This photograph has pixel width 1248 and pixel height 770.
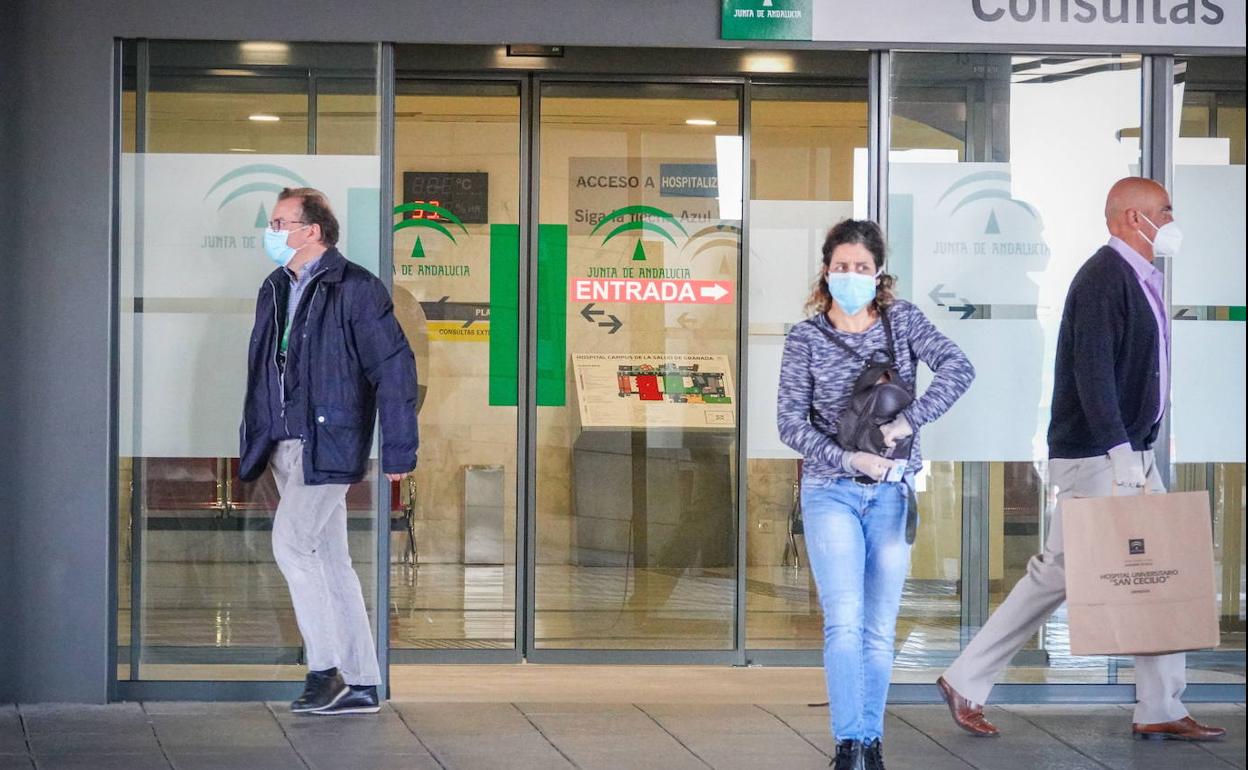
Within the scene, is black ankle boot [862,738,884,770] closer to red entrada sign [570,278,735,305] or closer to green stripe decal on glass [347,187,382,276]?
green stripe decal on glass [347,187,382,276]

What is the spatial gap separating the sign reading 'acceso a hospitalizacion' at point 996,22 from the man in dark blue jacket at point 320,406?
180 cm

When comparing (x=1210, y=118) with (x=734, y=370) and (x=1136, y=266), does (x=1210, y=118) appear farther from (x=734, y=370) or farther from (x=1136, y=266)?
(x=734, y=370)

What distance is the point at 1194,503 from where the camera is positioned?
5445 millimetres

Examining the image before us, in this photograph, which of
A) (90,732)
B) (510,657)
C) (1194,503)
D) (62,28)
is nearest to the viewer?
(1194,503)

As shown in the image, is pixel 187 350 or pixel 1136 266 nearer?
pixel 1136 266

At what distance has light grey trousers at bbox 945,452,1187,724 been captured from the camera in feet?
19.1

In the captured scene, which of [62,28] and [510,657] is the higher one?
[62,28]

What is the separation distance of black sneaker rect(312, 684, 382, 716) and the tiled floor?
53 mm

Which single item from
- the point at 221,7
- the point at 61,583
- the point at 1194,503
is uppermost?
the point at 221,7

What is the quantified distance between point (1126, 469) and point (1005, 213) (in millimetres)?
1582

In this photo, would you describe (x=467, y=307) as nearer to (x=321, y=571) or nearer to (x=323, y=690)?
(x=321, y=571)

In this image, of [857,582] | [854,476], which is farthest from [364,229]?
[857,582]

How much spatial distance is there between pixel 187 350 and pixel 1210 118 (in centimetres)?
425

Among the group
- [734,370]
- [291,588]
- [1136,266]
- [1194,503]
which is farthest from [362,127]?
[1194,503]
